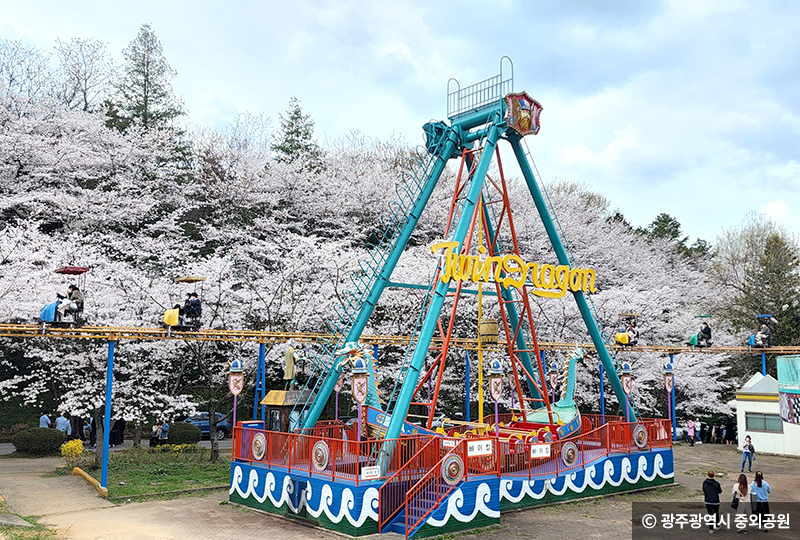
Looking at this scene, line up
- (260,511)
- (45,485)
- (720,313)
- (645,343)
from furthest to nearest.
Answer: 1. (720,313)
2. (645,343)
3. (45,485)
4. (260,511)

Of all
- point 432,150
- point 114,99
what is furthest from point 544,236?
point 114,99

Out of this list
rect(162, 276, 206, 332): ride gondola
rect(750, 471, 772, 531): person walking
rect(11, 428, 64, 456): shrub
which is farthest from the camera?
rect(11, 428, 64, 456): shrub

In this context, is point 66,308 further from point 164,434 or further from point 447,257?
point 164,434

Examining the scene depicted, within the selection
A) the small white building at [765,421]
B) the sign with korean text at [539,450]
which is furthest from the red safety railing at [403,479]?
the small white building at [765,421]

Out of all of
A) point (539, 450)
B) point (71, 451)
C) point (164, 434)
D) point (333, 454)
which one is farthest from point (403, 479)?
point (164, 434)

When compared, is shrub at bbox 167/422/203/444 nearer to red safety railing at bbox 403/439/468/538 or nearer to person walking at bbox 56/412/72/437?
person walking at bbox 56/412/72/437

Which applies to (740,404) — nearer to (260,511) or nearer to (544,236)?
(544,236)

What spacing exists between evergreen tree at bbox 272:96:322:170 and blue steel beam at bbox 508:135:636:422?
30159 mm

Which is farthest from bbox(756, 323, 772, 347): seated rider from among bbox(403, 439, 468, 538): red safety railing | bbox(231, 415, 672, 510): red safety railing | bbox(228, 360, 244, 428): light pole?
bbox(228, 360, 244, 428): light pole

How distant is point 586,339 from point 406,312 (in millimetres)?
11542

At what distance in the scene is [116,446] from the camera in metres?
28.4

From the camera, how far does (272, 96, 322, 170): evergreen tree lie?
1928 inches

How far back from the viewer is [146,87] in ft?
150

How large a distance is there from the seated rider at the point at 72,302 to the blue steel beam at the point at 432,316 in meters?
8.99
